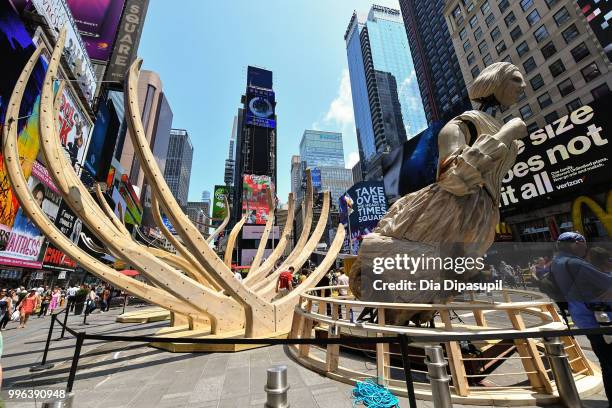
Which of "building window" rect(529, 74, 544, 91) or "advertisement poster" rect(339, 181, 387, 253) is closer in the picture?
"building window" rect(529, 74, 544, 91)

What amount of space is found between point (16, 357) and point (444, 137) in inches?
376

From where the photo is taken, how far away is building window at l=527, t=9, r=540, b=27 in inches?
976

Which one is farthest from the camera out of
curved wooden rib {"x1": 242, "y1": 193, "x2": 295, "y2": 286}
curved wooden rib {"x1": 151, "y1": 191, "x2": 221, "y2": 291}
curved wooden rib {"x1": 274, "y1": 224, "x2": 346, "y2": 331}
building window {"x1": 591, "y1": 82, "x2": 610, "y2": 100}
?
building window {"x1": 591, "y1": 82, "x2": 610, "y2": 100}

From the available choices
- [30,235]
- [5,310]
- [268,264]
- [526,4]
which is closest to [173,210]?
[268,264]

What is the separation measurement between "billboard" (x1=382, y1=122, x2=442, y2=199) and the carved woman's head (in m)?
24.6

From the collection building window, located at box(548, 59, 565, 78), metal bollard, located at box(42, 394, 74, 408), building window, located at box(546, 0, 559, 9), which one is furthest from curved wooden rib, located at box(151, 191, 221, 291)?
building window, located at box(546, 0, 559, 9)

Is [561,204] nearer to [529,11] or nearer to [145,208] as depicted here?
[529,11]

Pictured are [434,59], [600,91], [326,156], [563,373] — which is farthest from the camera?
[326,156]

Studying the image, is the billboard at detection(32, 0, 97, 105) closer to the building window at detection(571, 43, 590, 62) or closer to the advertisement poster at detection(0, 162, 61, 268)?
the advertisement poster at detection(0, 162, 61, 268)

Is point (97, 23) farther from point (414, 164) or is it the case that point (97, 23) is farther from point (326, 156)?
point (326, 156)

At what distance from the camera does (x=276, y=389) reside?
1.65 m

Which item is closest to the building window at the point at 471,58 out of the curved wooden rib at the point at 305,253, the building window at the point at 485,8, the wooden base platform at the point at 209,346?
the building window at the point at 485,8

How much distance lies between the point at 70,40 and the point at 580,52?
129 ft

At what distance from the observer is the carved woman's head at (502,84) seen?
4121 millimetres
